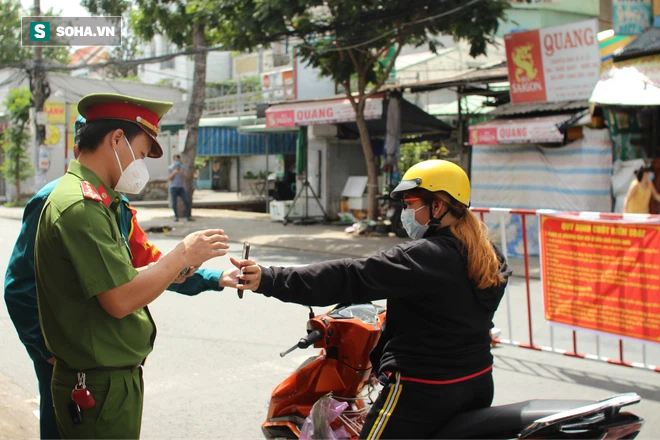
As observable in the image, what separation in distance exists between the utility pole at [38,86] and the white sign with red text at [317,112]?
674 centimetres

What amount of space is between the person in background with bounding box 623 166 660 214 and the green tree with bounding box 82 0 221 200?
1096 centimetres

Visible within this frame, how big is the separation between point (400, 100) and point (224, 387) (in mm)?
10917

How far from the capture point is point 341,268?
98.2 inches

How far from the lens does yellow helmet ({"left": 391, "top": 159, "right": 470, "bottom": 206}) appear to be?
2602 millimetres

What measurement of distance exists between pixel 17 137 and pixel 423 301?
25.2 metres

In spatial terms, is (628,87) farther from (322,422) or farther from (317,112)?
(322,422)

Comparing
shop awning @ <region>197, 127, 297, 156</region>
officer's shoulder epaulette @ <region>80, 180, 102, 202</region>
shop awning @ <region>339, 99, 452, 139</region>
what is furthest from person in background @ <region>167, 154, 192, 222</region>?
officer's shoulder epaulette @ <region>80, 180, 102, 202</region>

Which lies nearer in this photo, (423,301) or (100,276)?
(100,276)

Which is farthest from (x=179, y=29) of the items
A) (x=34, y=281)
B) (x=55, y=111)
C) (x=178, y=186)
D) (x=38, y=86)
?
(x=34, y=281)

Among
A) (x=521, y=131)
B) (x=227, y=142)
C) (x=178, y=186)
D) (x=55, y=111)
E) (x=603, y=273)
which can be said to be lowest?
(x=603, y=273)

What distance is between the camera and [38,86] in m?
19.9

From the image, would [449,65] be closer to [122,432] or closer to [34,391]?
[34,391]

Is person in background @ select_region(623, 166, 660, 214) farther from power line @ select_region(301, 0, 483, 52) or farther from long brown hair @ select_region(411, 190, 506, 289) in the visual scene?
long brown hair @ select_region(411, 190, 506, 289)

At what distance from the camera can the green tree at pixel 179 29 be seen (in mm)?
18016
